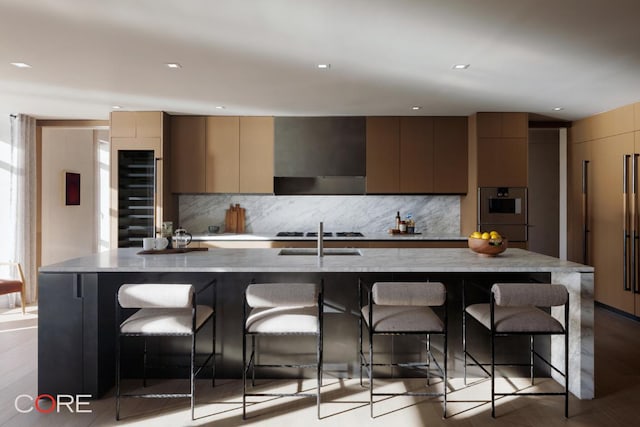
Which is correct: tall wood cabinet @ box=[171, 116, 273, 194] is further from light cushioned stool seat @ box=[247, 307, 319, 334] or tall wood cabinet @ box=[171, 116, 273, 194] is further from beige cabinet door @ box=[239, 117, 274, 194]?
light cushioned stool seat @ box=[247, 307, 319, 334]

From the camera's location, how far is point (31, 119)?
5.85 m

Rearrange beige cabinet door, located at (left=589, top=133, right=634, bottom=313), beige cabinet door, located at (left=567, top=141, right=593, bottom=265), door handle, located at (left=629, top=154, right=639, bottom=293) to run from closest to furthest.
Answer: door handle, located at (left=629, top=154, right=639, bottom=293) → beige cabinet door, located at (left=589, top=133, right=634, bottom=313) → beige cabinet door, located at (left=567, top=141, right=593, bottom=265)

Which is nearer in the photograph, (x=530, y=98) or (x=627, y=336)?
(x=627, y=336)

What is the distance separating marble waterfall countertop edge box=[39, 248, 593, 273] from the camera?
9.07 feet

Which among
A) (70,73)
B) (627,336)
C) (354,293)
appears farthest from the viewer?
(627,336)

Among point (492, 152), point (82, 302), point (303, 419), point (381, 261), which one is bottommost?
point (303, 419)

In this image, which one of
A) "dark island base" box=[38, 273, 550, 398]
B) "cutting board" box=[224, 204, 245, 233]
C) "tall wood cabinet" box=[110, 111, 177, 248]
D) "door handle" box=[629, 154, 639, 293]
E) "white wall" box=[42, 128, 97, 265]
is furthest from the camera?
"white wall" box=[42, 128, 97, 265]

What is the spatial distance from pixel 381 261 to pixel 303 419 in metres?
1.10

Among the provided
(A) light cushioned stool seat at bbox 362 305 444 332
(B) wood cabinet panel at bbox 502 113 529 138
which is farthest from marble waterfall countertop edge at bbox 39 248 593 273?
(B) wood cabinet panel at bbox 502 113 529 138

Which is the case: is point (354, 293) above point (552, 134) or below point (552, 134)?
below

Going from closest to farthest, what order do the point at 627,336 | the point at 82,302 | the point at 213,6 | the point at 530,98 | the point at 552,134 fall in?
the point at 213,6 → the point at 82,302 → the point at 627,336 → the point at 530,98 → the point at 552,134

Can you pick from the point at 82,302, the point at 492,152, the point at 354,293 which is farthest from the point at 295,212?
the point at 82,302

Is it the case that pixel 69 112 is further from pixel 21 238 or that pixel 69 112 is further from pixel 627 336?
pixel 627 336

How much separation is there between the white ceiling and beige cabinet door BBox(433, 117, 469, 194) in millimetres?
473
